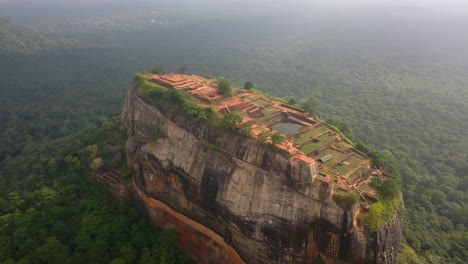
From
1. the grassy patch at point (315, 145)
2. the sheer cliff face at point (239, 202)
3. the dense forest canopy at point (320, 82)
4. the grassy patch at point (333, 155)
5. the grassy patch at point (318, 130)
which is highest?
the grassy patch at point (318, 130)

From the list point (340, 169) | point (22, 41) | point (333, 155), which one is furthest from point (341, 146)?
point (22, 41)

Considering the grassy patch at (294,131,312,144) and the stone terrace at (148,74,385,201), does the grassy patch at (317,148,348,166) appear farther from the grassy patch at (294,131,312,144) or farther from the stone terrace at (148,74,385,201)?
the grassy patch at (294,131,312,144)

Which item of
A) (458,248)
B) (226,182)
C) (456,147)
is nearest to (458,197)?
(458,248)

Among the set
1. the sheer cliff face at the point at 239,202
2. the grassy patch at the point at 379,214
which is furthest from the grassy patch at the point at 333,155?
the grassy patch at the point at 379,214

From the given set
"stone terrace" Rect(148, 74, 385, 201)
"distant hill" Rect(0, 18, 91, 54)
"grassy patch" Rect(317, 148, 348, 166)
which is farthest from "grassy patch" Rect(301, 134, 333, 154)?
"distant hill" Rect(0, 18, 91, 54)

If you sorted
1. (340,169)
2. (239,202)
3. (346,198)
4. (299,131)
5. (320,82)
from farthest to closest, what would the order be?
1. (320,82)
2. (299,131)
3. (340,169)
4. (239,202)
5. (346,198)

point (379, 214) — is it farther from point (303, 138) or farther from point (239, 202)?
point (239, 202)

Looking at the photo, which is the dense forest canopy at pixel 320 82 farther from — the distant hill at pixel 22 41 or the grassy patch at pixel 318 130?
the grassy patch at pixel 318 130
